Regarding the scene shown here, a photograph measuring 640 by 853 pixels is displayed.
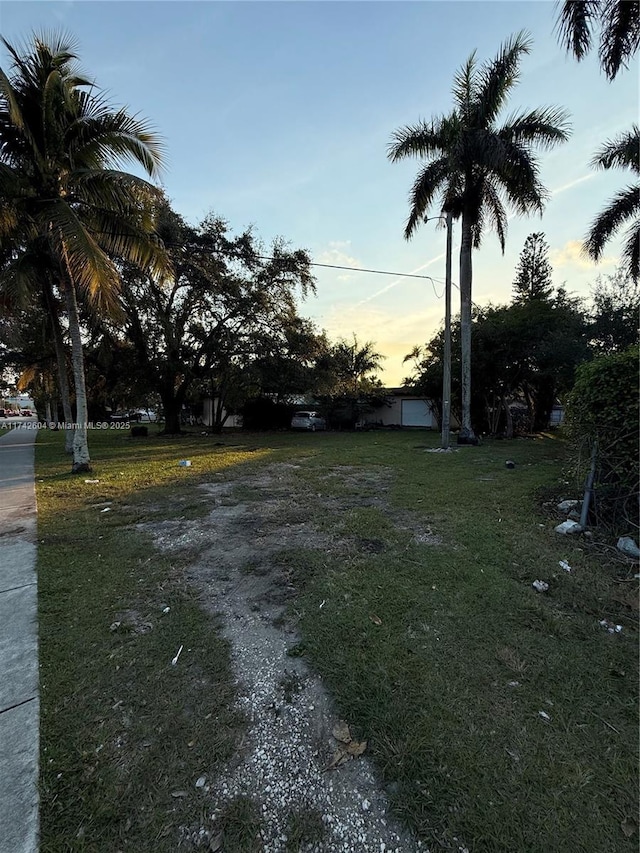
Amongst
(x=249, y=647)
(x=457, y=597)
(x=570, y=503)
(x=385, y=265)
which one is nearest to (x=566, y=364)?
(x=385, y=265)

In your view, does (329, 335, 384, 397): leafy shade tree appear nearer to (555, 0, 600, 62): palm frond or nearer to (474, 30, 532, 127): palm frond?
(474, 30, 532, 127): palm frond

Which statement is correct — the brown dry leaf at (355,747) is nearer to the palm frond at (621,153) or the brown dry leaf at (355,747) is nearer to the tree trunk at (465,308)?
the tree trunk at (465,308)

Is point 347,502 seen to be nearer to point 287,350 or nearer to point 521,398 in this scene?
point 287,350

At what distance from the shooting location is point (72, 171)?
23.8 feet

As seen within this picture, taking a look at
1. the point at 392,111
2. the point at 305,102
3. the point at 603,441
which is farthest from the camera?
the point at 392,111

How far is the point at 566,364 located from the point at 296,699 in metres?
13.1

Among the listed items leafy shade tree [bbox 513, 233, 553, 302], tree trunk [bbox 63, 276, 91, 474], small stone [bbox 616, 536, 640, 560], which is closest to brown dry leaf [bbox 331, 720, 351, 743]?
small stone [bbox 616, 536, 640, 560]

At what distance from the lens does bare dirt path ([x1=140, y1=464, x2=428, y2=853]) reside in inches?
56.1

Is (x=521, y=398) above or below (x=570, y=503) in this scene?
above

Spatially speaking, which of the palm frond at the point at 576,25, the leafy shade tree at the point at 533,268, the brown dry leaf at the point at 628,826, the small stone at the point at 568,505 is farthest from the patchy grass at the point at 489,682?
the leafy shade tree at the point at 533,268

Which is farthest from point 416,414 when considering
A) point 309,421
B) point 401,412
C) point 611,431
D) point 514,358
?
point 611,431

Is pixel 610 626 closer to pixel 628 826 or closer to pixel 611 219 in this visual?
pixel 628 826

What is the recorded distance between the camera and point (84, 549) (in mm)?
4160

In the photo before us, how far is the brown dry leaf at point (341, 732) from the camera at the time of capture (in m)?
1.81
